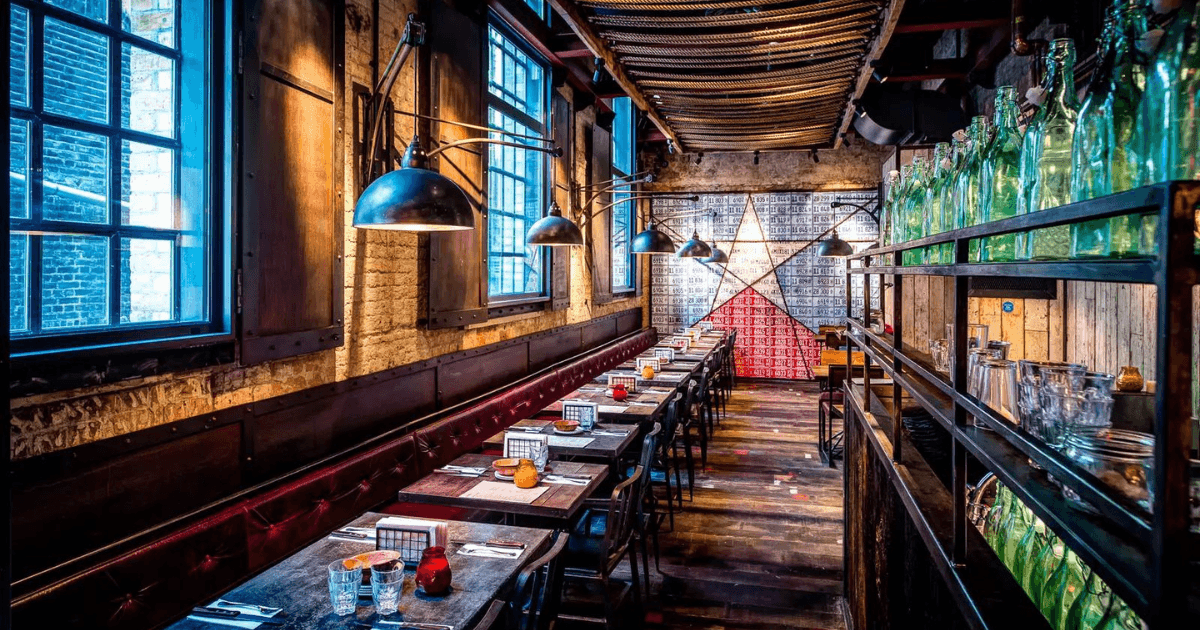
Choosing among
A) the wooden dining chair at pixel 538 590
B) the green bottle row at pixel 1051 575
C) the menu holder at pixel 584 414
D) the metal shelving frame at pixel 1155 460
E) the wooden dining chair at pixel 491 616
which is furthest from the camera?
the menu holder at pixel 584 414

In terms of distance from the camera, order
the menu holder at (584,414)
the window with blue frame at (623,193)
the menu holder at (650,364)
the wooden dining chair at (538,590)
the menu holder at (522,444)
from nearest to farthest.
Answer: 1. the wooden dining chair at (538,590)
2. the menu holder at (522,444)
3. the menu holder at (584,414)
4. the menu holder at (650,364)
5. the window with blue frame at (623,193)

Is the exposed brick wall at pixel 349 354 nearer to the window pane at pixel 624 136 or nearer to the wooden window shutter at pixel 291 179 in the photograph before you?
the wooden window shutter at pixel 291 179

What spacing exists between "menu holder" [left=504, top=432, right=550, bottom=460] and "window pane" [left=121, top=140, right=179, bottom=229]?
166cm

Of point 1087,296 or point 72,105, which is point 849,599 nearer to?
point 1087,296

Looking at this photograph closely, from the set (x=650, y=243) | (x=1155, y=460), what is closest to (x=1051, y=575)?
(x=1155, y=460)

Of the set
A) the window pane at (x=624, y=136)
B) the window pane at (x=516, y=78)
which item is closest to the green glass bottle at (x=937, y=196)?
the window pane at (x=516, y=78)

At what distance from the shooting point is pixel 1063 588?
1112 mm

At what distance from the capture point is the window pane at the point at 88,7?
88.3 inches

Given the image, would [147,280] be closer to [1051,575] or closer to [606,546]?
[606,546]

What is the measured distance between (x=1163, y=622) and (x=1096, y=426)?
0.41 metres

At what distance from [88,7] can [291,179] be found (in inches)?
37.9

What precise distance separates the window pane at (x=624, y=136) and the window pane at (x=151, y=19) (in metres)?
7.98

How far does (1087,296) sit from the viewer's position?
4680mm

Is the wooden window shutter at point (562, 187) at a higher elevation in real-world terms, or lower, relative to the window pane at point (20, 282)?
higher
